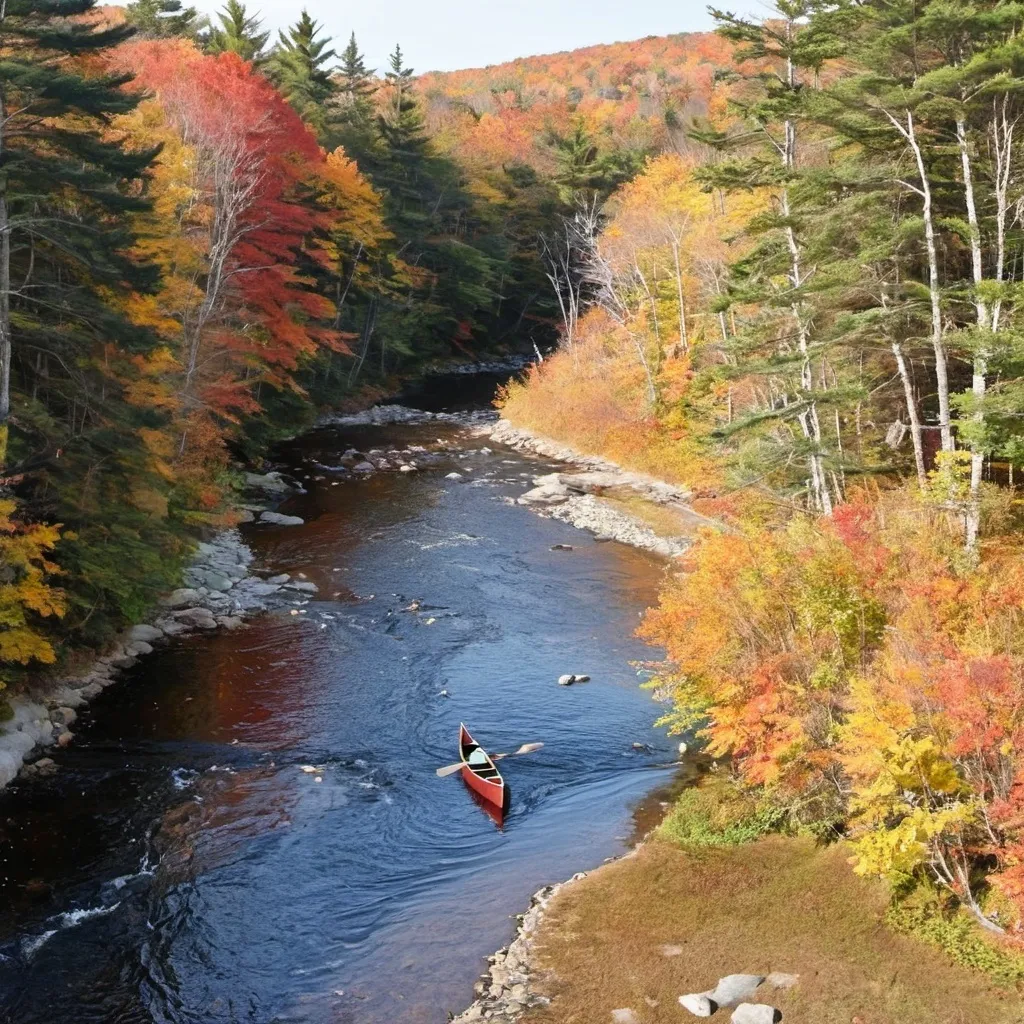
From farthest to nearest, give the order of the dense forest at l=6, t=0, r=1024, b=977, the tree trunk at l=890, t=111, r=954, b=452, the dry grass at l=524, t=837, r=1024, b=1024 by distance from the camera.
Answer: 1. the tree trunk at l=890, t=111, r=954, b=452
2. the dense forest at l=6, t=0, r=1024, b=977
3. the dry grass at l=524, t=837, r=1024, b=1024

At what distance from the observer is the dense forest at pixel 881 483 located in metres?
11.0

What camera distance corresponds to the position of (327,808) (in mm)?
15281

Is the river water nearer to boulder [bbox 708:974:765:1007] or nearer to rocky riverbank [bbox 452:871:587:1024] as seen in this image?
rocky riverbank [bbox 452:871:587:1024]

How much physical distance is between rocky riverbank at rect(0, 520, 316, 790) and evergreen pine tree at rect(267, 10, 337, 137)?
31.9m

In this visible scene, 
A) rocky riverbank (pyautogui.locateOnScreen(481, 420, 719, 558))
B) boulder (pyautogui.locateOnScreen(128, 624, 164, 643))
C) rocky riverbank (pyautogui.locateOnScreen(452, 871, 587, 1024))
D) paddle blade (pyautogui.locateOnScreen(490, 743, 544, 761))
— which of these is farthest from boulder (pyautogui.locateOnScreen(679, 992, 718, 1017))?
rocky riverbank (pyautogui.locateOnScreen(481, 420, 719, 558))

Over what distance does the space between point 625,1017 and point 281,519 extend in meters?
24.2

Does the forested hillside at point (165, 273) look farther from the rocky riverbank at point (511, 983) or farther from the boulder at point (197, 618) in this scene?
the rocky riverbank at point (511, 983)

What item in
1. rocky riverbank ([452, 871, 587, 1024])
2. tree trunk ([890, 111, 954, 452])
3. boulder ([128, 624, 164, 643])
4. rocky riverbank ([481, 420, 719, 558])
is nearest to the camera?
rocky riverbank ([452, 871, 587, 1024])

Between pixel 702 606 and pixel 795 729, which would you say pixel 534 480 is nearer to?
pixel 702 606

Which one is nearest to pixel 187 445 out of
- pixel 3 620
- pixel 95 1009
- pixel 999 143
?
pixel 3 620

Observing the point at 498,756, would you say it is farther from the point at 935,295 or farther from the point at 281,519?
the point at 281,519

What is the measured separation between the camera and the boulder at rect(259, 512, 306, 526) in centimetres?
3167

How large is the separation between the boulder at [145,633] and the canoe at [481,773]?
28.2ft

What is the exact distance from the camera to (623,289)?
47656mm
